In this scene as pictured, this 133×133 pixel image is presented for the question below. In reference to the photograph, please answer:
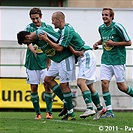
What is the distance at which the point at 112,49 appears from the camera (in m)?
13.3

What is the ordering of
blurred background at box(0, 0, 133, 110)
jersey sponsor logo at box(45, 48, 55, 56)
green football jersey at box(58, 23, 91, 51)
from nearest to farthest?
1. green football jersey at box(58, 23, 91, 51)
2. jersey sponsor logo at box(45, 48, 55, 56)
3. blurred background at box(0, 0, 133, 110)

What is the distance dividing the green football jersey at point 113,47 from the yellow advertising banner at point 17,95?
15.2 feet

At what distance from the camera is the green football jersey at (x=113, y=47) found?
13.2 m

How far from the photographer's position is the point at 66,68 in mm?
12055

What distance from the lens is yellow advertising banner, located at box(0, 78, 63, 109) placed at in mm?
17859

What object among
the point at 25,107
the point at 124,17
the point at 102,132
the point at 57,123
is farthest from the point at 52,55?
the point at 124,17

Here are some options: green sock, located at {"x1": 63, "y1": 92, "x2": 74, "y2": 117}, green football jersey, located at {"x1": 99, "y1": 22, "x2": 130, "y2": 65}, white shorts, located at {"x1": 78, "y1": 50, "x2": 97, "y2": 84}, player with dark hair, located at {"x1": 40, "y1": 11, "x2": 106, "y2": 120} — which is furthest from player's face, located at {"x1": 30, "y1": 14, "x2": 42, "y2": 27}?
green sock, located at {"x1": 63, "y1": 92, "x2": 74, "y2": 117}

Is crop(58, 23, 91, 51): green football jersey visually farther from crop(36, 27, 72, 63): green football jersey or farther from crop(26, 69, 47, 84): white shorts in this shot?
crop(26, 69, 47, 84): white shorts

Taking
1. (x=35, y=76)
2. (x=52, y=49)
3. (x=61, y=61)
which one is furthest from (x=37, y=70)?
(x=52, y=49)

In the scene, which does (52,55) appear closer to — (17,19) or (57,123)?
(57,123)

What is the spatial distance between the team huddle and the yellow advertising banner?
14.0 feet

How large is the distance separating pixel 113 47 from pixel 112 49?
47 mm

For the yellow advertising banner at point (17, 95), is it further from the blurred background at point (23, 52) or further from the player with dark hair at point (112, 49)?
the player with dark hair at point (112, 49)

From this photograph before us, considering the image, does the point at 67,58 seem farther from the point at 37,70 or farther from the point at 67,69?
the point at 37,70
